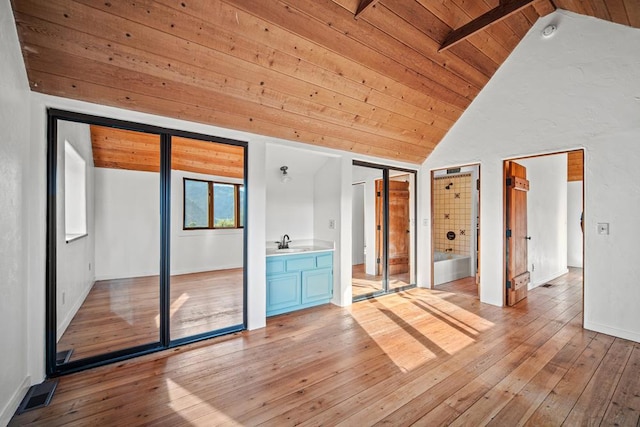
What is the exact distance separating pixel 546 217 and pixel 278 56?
5.45 m

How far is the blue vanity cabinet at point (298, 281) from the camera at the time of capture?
3.48 metres

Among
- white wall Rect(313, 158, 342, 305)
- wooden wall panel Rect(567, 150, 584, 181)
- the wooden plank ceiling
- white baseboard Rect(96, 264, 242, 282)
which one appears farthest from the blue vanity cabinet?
wooden wall panel Rect(567, 150, 584, 181)

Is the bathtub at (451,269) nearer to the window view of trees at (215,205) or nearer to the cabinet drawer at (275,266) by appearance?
the cabinet drawer at (275,266)

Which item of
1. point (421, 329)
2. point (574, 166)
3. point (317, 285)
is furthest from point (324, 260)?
point (574, 166)

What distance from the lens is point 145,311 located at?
2.89 metres

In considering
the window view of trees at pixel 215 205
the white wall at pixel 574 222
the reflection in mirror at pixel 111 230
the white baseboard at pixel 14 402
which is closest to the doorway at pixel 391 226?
the window view of trees at pixel 215 205

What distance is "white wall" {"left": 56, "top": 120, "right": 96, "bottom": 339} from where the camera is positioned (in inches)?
96.7

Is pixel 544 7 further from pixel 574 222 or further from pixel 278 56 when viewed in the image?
pixel 574 222

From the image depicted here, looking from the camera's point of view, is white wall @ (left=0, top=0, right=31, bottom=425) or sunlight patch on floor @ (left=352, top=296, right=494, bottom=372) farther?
sunlight patch on floor @ (left=352, top=296, right=494, bottom=372)

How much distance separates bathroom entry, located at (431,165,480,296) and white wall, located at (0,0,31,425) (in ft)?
16.7

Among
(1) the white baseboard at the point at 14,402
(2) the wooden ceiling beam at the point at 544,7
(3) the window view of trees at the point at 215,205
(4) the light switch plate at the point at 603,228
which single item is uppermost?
(2) the wooden ceiling beam at the point at 544,7

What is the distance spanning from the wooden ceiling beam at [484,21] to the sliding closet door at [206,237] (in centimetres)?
243

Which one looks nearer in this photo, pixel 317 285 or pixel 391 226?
pixel 317 285

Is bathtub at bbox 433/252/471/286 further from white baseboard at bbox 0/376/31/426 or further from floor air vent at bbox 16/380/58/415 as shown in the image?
white baseboard at bbox 0/376/31/426
